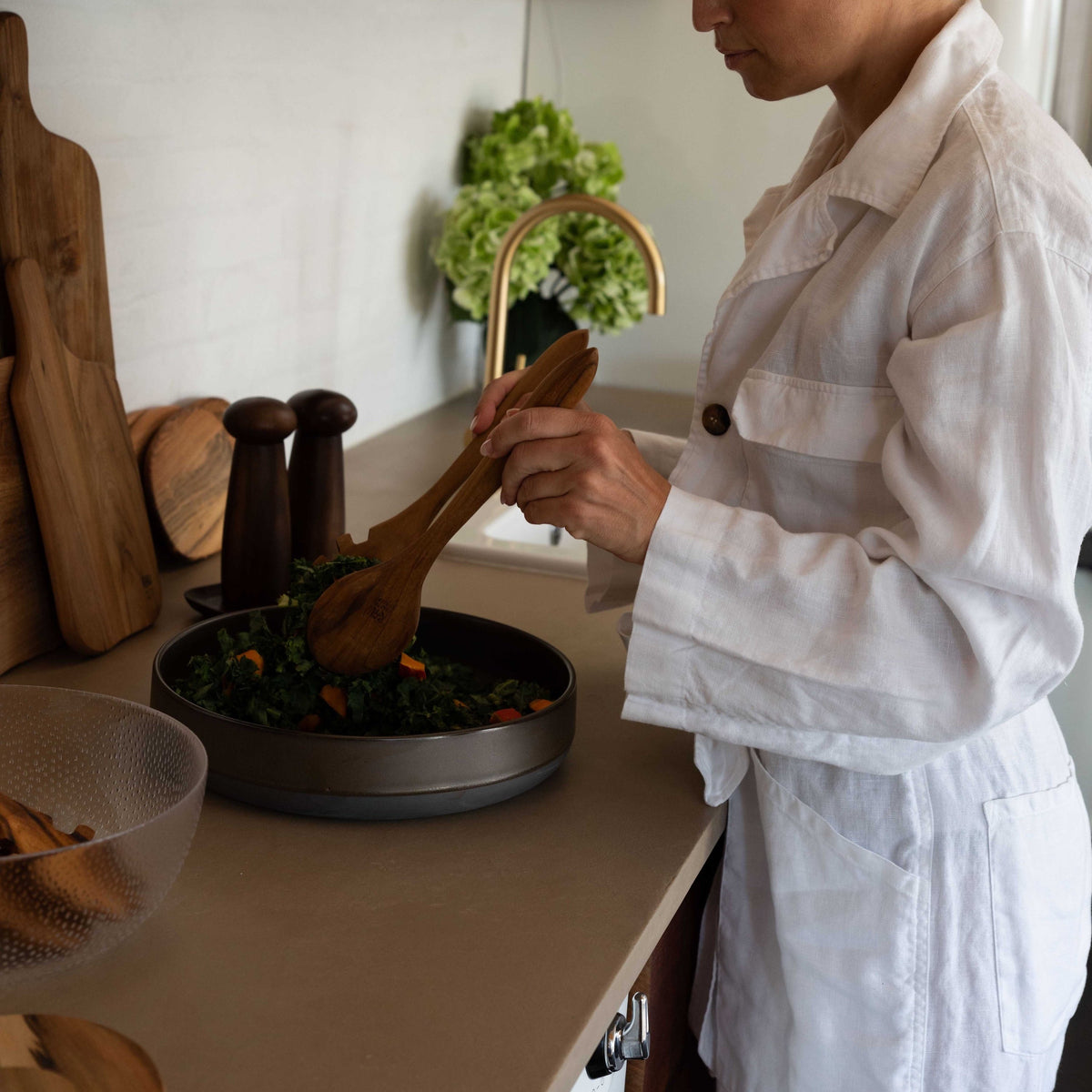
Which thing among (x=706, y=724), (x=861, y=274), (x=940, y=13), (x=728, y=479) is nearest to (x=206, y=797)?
(x=706, y=724)

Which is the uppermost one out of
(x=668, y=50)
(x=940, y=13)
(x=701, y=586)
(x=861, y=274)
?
(x=668, y=50)

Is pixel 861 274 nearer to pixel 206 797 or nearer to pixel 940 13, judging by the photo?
pixel 940 13

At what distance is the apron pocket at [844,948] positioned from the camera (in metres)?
0.94

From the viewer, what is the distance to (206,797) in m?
0.87

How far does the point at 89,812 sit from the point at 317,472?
1.76 ft

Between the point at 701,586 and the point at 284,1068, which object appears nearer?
the point at 284,1068

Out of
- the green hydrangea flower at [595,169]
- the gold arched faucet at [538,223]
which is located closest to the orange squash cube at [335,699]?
the gold arched faucet at [538,223]

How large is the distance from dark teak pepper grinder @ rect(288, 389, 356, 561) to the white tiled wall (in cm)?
21

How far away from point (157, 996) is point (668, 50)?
6.51ft

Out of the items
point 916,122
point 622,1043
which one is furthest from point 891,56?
point 622,1043

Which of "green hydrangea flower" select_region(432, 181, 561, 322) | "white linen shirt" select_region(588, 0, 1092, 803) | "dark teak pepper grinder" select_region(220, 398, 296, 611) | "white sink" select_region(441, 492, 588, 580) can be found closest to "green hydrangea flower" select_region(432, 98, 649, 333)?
"green hydrangea flower" select_region(432, 181, 561, 322)

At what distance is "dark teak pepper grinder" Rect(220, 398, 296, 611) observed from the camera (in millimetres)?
1172

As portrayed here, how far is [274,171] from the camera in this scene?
5.14 feet

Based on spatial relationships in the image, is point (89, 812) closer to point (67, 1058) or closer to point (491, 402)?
point (67, 1058)
